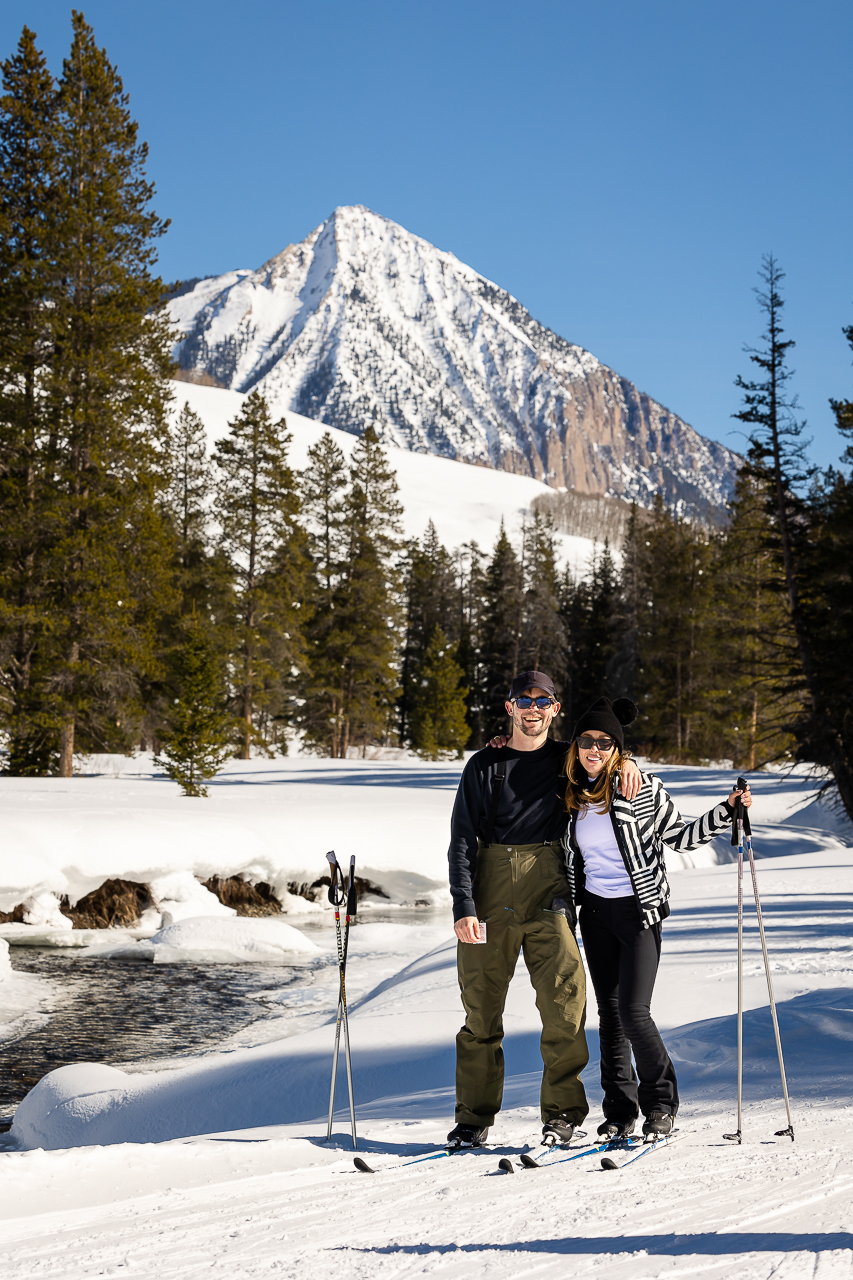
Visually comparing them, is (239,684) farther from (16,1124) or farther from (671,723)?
(16,1124)

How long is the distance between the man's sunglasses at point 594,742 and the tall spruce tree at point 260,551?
33023 millimetres

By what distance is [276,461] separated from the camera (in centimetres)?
3825

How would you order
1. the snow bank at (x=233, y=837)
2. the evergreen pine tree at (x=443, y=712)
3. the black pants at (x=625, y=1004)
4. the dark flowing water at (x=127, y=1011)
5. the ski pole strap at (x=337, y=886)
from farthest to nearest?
the evergreen pine tree at (x=443, y=712) < the snow bank at (x=233, y=837) < the dark flowing water at (x=127, y=1011) < the ski pole strap at (x=337, y=886) < the black pants at (x=625, y=1004)

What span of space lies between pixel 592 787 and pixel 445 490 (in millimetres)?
159165

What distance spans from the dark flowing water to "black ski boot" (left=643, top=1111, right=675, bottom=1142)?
4881 millimetres

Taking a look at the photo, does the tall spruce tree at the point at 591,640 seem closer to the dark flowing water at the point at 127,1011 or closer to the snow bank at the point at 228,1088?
the dark flowing water at the point at 127,1011

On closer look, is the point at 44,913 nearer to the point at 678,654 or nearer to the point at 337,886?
the point at 337,886

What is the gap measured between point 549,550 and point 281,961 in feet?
179

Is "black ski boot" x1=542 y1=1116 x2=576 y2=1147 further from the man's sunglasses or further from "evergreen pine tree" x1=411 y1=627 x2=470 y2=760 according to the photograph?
"evergreen pine tree" x1=411 y1=627 x2=470 y2=760

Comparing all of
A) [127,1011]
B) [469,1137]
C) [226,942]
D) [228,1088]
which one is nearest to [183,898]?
[226,942]

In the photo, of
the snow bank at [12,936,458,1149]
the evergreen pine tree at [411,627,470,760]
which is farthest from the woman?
Answer: the evergreen pine tree at [411,627,470,760]

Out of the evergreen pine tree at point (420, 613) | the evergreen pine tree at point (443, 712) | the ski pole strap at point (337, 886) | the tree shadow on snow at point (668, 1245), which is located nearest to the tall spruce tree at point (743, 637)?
the evergreen pine tree at point (443, 712)

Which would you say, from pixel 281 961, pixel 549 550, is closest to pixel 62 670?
pixel 281 961

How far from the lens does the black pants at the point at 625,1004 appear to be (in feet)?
13.7
